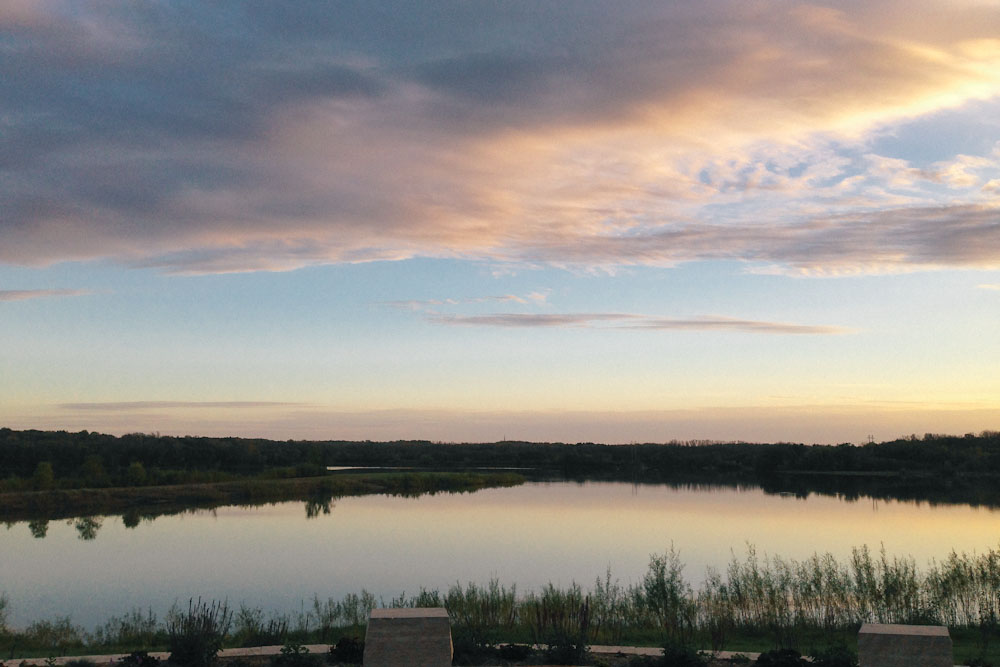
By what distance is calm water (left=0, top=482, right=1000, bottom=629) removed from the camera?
65.2 ft

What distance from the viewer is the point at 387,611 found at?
27.6ft

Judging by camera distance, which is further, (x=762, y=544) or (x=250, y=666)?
(x=762, y=544)

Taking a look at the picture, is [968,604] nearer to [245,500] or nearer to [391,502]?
[391,502]

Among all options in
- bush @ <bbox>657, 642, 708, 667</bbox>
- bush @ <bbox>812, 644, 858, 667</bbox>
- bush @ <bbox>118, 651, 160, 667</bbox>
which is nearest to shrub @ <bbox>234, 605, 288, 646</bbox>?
bush @ <bbox>118, 651, 160, 667</bbox>

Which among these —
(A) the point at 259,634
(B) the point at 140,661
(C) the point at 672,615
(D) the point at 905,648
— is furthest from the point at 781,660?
(B) the point at 140,661

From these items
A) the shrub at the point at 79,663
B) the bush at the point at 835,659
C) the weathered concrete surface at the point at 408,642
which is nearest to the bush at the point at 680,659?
the bush at the point at 835,659

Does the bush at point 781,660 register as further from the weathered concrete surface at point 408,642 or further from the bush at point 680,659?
the weathered concrete surface at point 408,642

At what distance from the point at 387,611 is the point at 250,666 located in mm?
2021

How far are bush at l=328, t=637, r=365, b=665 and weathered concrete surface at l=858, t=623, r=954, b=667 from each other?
5.24 metres

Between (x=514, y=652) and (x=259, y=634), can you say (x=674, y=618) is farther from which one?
(x=259, y=634)

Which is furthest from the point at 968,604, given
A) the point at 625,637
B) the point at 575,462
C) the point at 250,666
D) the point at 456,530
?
the point at 575,462

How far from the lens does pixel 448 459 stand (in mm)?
90625

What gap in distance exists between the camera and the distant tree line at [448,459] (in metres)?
46.8

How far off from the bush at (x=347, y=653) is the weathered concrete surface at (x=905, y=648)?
524cm
